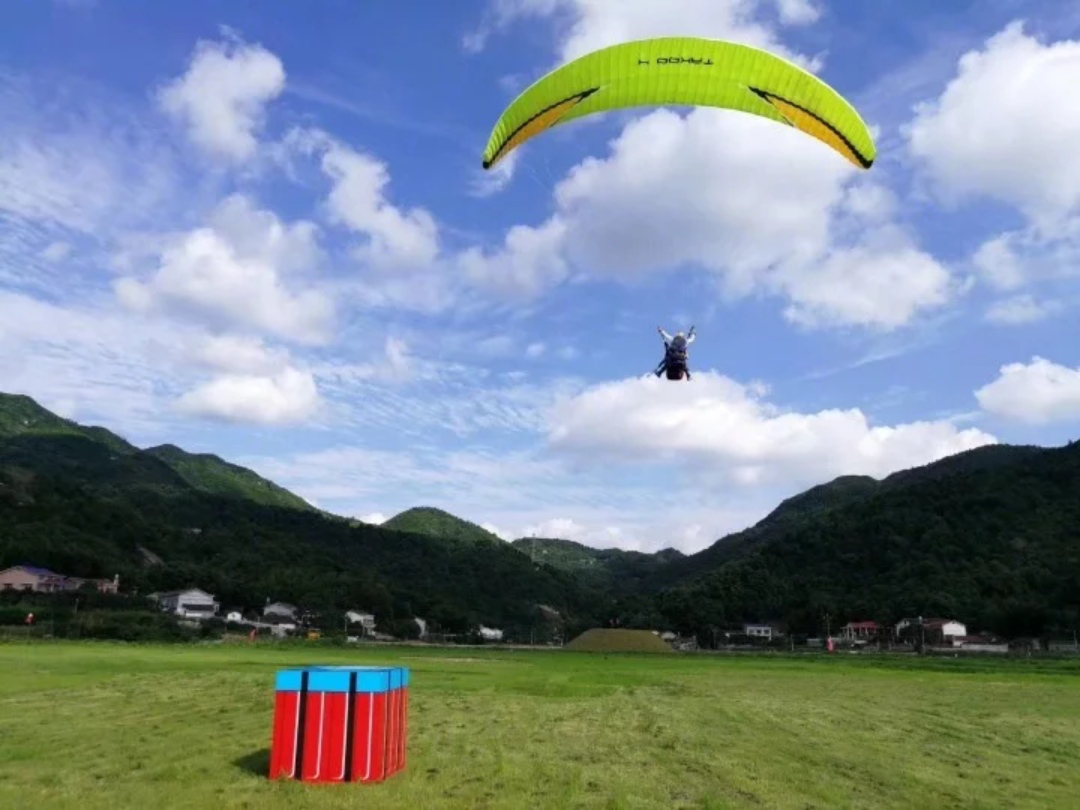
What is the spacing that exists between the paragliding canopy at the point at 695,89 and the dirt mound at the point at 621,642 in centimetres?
9367

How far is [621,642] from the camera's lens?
113 meters

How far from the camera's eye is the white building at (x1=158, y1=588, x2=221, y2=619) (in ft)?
413

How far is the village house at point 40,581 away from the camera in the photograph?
399 ft

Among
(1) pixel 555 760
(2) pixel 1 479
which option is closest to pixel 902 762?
(1) pixel 555 760

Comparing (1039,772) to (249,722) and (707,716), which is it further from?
(249,722)

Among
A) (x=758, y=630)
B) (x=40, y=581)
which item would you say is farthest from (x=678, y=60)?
(x=758, y=630)

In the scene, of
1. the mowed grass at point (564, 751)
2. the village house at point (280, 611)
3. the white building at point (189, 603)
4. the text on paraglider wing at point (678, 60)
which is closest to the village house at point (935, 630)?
the village house at point (280, 611)

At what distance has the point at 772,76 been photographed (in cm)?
1891

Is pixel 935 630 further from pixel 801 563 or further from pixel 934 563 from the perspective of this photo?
pixel 801 563

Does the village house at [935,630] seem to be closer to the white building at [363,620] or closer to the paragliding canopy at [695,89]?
the white building at [363,620]

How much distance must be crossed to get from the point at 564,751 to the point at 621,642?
102538 mm

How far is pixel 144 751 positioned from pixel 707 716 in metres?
12.9

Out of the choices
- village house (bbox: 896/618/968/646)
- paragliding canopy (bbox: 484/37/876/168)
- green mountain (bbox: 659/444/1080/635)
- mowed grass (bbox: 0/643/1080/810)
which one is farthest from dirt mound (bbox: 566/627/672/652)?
paragliding canopy (bbox: 484/37/876/168)

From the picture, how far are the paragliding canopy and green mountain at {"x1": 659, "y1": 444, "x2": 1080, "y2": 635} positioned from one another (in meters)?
109
